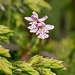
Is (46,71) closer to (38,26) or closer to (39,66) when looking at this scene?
(39,66)

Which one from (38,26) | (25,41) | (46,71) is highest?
(25,41)

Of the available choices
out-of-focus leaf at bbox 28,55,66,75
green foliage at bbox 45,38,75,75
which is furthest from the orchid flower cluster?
green foliage at bbox 45,38,75,75

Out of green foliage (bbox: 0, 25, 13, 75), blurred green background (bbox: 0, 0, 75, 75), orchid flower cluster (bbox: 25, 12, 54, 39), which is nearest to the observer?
green foliage (bbox: 0, 25, 13, 75)

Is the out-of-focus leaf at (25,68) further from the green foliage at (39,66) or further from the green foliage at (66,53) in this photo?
the green foliage at (66,53)

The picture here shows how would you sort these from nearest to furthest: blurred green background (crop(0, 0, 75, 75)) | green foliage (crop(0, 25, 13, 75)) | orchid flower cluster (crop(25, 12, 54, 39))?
green foliage (crop(0, 25, 13, 75)) < orchid flower cluster (crop(25, 12, 54, 39)) < blurred green background (crop(0, 0, 75, 75))

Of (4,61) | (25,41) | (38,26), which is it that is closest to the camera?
(4,61)

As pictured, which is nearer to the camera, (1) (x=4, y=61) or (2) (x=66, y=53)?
(1) (x=4, y=61)

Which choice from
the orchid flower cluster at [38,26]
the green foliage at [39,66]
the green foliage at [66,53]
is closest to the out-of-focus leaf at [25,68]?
the green foliage at [39,66]

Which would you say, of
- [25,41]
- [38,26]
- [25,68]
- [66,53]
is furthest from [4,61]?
[66,53]

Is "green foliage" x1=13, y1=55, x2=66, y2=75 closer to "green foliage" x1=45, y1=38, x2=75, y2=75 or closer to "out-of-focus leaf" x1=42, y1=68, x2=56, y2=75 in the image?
"out-of-focus leaf" x1=42, y1=68, x2=56, y2=75

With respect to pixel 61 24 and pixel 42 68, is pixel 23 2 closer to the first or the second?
pixel 42 68

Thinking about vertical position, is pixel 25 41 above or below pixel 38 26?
above
